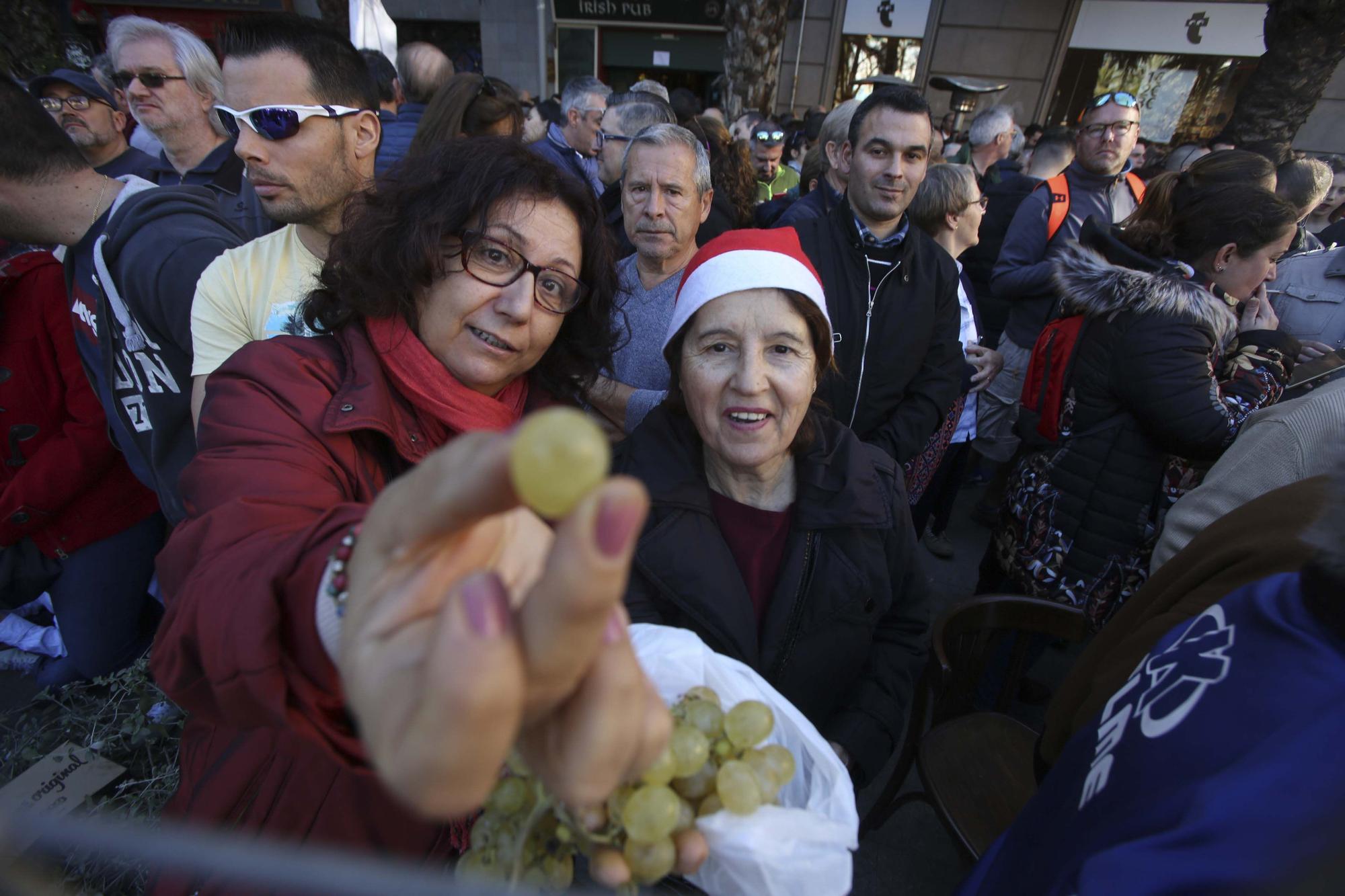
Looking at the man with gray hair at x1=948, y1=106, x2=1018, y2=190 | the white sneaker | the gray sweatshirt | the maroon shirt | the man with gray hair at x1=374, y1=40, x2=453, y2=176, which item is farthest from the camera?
the man with gray hair at x1=948, y1=106, x2=1018, y2=190

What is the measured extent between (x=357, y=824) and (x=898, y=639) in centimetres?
150

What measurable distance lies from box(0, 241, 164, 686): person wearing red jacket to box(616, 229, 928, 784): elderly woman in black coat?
7.91 feet

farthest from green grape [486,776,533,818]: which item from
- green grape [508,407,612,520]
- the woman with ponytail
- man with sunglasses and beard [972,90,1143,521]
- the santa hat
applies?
man with sunglasses and beard [972,90,1143,521]

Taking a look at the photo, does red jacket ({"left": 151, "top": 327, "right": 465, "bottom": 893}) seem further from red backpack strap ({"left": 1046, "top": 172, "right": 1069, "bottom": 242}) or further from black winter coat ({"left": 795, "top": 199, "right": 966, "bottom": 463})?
red backpack strap ({"left": 1046, "top": 172, "right": 1069, "bottom": 242})

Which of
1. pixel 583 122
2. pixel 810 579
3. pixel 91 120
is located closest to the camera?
pixel 810 579

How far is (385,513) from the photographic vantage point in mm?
609

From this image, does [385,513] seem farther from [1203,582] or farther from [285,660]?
[1203,582]

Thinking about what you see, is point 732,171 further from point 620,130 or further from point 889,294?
point 889,294

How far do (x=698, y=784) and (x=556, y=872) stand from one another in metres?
0.24

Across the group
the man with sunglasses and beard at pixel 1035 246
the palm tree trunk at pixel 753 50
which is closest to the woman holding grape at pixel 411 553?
the man with sunglasses and beard at pixel 1035 246

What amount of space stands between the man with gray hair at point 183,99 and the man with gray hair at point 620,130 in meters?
1.73

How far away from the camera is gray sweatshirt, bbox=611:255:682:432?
7.93 feet

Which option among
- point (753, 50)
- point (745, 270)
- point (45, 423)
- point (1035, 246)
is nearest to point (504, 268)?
point (745, 270)

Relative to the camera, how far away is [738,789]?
3.05ft
